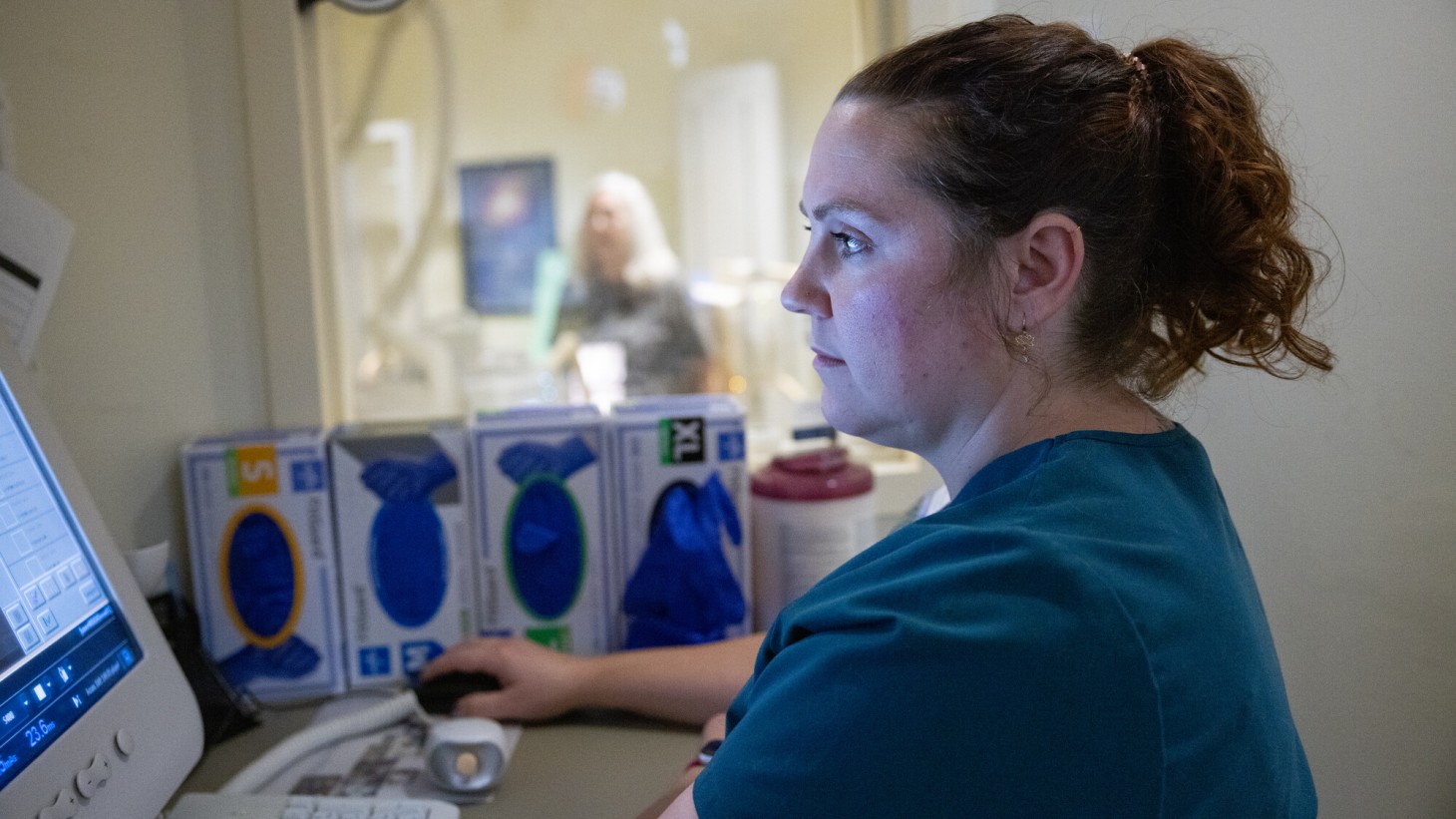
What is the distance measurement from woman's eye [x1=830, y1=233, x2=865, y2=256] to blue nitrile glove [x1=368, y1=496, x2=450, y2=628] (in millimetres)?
598

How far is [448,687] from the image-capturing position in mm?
1055

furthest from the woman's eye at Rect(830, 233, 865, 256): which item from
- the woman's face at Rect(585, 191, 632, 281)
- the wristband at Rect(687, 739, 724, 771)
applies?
the woman's face at Rect(585, 191, 632, 281)

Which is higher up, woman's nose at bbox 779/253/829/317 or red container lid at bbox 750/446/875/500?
woman's nose at bbox 779/253/829/317

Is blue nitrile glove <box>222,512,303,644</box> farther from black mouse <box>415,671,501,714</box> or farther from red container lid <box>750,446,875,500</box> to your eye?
red container lid <box>750,446,875,500</box>

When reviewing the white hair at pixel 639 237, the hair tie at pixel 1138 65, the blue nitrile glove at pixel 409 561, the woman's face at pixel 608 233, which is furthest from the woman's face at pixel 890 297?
the woman's face at pixel 608 233

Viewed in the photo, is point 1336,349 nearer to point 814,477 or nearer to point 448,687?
point 814,477

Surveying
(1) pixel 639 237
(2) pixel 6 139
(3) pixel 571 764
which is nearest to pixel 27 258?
(2) pixel 6 139

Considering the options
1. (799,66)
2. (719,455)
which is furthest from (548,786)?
(799,66)

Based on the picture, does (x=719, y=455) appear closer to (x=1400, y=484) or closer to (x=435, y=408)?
(x=1400, y=484)

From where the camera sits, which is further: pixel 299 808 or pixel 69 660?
pixel 299 808

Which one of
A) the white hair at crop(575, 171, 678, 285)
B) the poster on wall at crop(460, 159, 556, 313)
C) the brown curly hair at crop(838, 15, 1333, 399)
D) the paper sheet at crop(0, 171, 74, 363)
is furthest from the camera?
the poster on wall at crop(460, 159, 556, 313)

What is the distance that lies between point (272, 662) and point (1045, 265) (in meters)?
0.87

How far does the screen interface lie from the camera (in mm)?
591

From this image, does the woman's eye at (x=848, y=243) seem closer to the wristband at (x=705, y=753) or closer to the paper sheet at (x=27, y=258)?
the wristband at (x=705, y=753)
